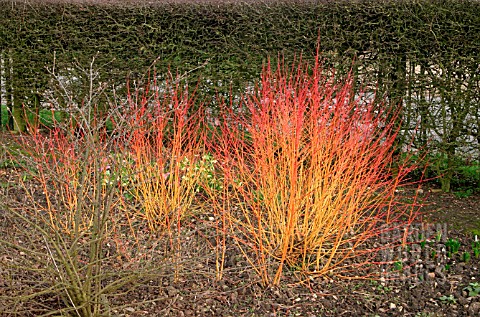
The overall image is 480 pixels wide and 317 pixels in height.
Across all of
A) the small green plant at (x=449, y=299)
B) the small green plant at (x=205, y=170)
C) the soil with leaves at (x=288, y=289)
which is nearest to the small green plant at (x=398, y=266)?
the soil with leaves at (x=288, y=289)

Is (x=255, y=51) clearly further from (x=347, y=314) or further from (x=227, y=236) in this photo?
(x=347, y=314)

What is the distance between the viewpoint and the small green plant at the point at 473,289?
359 centimetres

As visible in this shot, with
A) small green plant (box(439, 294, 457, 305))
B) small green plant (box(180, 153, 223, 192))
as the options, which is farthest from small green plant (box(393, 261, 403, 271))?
small green plant (box(180, 153, 223, 192))

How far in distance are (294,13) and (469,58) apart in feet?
5.80

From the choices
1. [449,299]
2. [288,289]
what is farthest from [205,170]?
[449,299]

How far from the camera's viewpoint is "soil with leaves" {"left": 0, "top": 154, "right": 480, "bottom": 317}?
3.34 meters

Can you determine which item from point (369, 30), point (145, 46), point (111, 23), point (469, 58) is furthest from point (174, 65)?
point (469, 58)

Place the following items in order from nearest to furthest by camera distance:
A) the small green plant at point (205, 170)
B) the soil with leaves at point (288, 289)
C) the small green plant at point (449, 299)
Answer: the soil with leaves at point (288, 289)
the small green plant at point (449, 299)
the small green plant at point (205, 170)

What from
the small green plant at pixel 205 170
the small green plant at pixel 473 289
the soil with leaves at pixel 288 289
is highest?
the small green plant at pixel 205 170

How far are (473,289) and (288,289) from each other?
119 cm

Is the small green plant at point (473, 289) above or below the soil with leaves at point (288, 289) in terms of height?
above

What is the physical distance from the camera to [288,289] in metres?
3.60

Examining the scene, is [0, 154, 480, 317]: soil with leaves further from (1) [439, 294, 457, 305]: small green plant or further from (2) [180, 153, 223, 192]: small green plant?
(2) [180, 153, 223, 192]: small green plant

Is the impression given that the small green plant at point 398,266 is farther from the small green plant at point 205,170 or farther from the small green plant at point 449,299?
the small green plant at point 205,170
